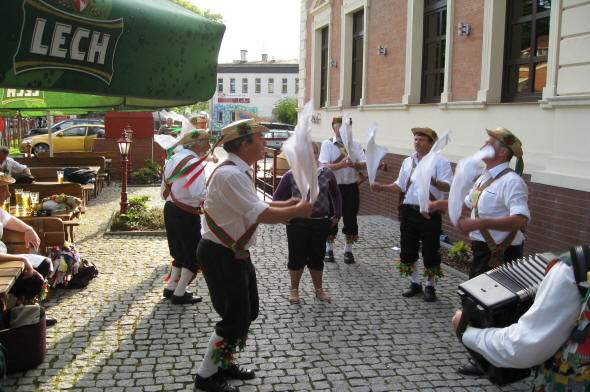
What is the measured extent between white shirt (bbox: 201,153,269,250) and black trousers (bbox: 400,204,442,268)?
263 centimetres

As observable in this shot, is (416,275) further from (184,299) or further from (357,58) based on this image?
(357,58)

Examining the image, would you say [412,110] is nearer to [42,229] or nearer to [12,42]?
[42,229]

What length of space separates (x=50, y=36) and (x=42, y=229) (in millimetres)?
4544

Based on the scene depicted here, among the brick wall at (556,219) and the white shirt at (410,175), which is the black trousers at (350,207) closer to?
the white shirt at (410,175)

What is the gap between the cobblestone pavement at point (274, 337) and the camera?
394cm

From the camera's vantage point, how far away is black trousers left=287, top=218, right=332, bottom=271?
5629 millimetres

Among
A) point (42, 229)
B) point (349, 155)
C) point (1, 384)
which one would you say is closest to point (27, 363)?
point (1, 384)

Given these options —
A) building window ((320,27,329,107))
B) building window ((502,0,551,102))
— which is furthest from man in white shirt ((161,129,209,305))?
building window ((320,27,329,107))

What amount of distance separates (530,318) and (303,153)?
4.51ft

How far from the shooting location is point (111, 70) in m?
2.01

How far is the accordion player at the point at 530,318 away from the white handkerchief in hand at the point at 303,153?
103cm

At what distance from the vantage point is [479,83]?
309 inches

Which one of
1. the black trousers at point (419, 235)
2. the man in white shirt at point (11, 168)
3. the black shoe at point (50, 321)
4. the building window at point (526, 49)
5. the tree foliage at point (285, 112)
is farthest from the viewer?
the tree foliage at point (285, 112)

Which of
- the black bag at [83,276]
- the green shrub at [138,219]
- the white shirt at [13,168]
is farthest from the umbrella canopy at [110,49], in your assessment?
the white shirt at [13,168]
